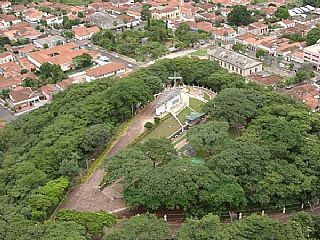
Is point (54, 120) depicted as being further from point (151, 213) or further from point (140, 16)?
point (140, 16)

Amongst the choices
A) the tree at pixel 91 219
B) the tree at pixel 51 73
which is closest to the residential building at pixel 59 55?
the tree at pixel 51 73

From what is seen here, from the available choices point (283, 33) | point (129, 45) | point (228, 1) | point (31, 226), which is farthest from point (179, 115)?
point (228, 1)

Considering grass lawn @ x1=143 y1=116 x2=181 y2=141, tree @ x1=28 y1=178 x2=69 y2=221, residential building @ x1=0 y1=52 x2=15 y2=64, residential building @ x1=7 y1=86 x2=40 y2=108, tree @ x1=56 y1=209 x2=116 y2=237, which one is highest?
tree @ x1=56 y1=209 x2=116 y2=237

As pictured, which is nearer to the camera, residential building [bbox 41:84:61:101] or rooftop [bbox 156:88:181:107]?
rooftop [bbox 156:88:181:107]

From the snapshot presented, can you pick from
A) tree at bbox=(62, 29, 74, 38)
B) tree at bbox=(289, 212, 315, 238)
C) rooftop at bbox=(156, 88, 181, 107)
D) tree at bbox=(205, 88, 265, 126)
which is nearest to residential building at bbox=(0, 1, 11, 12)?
tree at bbox=(62, 29, 74, 38)

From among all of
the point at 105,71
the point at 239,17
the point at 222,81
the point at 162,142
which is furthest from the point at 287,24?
the point at 162,142

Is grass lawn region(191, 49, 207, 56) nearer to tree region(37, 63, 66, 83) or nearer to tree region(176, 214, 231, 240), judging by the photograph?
tree region(37, 63, 66, 83)
